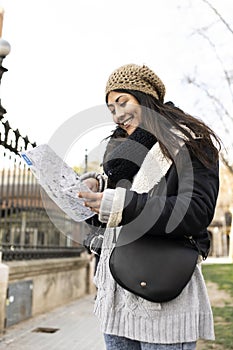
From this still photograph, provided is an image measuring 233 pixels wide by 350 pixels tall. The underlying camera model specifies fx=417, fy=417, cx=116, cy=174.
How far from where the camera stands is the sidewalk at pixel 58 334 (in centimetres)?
509

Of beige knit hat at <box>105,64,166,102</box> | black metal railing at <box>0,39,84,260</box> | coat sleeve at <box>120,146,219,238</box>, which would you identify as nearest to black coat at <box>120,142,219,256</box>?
coat sleeve at <box>120,146,219,238</box>

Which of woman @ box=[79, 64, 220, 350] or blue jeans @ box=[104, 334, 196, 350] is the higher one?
woman @ box=[79, 64, 220, 350]

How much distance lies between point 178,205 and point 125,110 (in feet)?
1.54

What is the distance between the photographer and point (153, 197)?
1.32 metres

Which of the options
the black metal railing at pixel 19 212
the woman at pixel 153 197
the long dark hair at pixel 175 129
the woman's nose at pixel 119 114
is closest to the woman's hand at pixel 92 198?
the woman at pixel 153 197

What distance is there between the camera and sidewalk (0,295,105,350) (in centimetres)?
509

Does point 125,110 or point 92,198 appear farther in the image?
point 125,110

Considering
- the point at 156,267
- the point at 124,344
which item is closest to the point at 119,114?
the point at 156,267

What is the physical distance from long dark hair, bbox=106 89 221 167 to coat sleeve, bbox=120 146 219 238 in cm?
5

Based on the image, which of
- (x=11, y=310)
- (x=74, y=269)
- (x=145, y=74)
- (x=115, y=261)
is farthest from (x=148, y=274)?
(x=74, y=269)

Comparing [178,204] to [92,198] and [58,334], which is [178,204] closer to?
[92,198]

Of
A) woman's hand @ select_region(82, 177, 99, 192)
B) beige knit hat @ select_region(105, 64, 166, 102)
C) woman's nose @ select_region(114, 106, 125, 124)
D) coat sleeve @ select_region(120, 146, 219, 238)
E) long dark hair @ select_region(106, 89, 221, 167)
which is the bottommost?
coat sleeve @ select_region(120, 146, 219, 238)

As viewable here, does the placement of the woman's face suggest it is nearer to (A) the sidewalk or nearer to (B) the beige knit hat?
(B) the beige knit hat

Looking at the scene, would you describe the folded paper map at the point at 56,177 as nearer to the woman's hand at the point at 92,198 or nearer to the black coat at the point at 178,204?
the woman's hand at the point at 92,198
